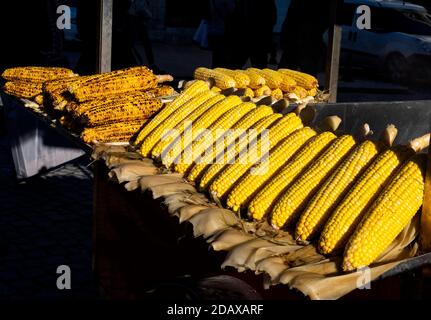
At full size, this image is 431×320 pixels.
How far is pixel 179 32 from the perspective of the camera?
940 inches

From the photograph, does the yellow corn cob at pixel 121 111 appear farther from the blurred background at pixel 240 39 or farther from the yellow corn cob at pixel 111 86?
the blurred background at pixel 240 39

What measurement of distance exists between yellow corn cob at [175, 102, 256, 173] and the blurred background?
1750mm

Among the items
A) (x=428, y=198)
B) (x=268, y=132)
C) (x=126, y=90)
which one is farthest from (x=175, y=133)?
(x=428, y=198)

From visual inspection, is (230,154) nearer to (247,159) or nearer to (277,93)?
(247,159)

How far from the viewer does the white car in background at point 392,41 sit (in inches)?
639

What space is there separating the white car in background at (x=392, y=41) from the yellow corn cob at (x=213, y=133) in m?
13.2

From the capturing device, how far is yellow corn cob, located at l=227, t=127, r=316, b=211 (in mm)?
3049

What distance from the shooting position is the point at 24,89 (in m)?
5.34

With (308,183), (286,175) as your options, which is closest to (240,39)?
(286,175)

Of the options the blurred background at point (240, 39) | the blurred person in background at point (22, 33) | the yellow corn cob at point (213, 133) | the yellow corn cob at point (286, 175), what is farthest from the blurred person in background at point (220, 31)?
the yellow corn cob at point (286, 175)

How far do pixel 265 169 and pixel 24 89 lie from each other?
9.55 feet

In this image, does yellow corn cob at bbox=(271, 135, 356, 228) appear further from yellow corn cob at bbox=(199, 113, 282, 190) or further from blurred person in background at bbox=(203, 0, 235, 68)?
blurred person in background at bbox=(203, 0, 235, 68)

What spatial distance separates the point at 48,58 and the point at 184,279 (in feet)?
20.2
